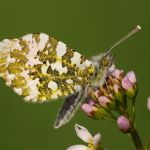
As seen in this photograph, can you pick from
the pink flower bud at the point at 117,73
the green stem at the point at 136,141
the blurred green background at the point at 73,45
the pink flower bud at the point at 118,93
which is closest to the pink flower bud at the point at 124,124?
the green stem at the point at 136,141

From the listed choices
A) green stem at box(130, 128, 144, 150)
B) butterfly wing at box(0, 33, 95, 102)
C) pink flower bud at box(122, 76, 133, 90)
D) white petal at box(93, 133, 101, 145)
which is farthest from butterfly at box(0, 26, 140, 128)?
green stem at box(130, 128, 144, 150)

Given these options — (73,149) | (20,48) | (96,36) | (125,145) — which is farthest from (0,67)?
(96,36)

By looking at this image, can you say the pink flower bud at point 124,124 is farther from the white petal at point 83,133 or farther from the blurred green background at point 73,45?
the blurred green background at point 73,45

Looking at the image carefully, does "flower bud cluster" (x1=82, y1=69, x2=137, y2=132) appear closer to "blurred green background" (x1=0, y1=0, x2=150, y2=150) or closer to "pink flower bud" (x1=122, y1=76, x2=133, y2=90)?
"pink flower bud" (x1=122, y1=76, x2=133, y2=90)

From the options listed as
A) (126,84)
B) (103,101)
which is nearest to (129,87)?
(126,84)

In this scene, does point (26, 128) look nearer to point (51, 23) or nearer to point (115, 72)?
point (51, 23)
